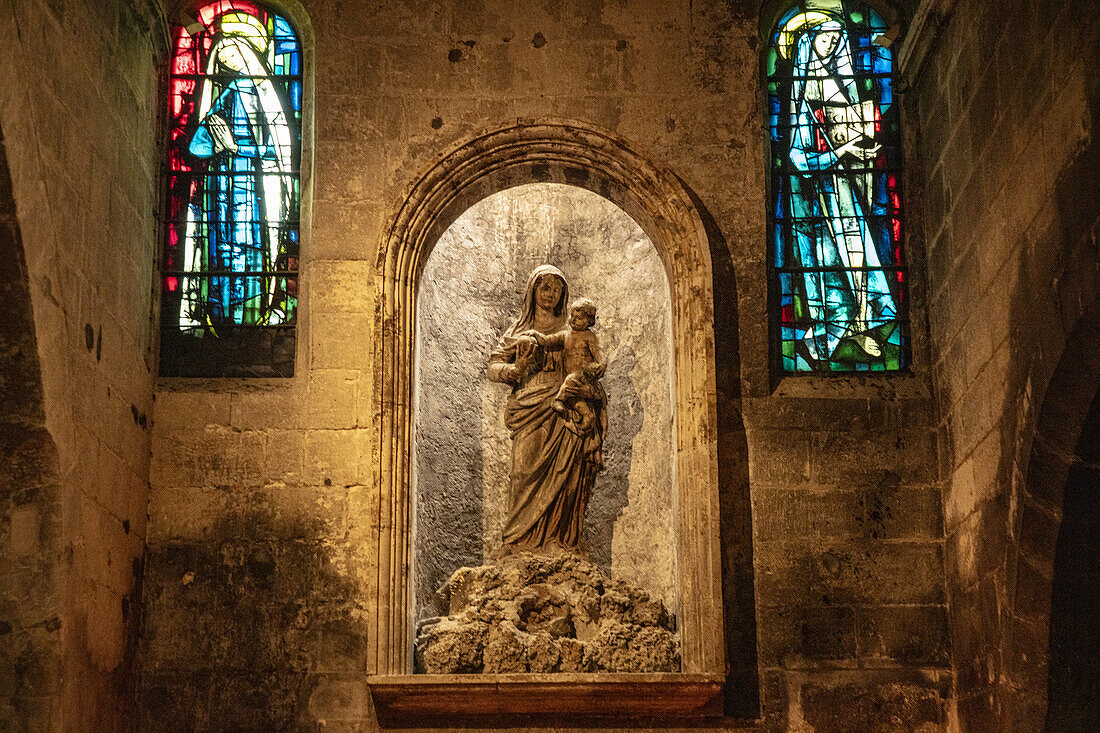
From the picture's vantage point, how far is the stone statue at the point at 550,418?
866cm

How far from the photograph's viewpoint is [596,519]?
9.42 m

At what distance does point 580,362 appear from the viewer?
29.5ft

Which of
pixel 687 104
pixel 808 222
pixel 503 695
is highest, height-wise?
pixel 687 104

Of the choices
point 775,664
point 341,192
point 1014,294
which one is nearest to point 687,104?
point 341,192

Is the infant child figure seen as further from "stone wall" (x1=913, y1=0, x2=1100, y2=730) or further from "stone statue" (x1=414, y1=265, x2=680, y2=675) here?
"stone wall" (x1=913, y1=0, x2=1100, y2=730)

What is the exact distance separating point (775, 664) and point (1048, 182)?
Answer: 2766 millimetres

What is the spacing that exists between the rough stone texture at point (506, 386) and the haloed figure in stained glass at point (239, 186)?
93cm

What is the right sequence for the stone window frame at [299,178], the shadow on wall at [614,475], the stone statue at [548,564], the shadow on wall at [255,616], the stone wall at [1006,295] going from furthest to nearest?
the shadow on wall at [614,475] → the stone window frame at [299,178] → the stone statue at [548,564] → the shadow on wall at [255,616] → the stone wall at [1006,295]

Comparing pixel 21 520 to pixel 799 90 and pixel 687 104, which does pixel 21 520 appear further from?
pixel 799 90

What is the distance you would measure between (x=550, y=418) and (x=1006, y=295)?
2.64m

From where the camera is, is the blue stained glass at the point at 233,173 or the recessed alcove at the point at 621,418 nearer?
the recessed alcove at the point at 621,418

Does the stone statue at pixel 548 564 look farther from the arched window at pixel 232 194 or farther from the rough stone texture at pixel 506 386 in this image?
the arched window at pixel 232 194

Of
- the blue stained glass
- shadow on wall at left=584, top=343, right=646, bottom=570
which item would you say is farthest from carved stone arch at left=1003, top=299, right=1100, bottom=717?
the blue stained glass

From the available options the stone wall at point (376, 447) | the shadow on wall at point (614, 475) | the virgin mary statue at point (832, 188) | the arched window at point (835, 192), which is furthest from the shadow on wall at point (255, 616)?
the virgin mary statue at point (832, 188)
